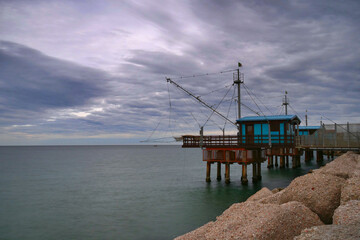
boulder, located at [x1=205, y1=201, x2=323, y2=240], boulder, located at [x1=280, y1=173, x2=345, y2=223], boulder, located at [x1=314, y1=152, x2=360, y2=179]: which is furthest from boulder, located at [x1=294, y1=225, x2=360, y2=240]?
boulder, located at [x1=314, y1=152, x2=360, y2=179]

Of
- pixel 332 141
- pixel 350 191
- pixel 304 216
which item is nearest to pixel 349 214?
pixel 304 216

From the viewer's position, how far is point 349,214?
8.03 meters

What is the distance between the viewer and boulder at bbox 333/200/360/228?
25.3 ft

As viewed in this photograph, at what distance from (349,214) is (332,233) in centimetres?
177

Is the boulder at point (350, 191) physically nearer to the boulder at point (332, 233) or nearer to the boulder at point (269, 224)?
the boulder at point (269, 224)

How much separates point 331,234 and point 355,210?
221cm

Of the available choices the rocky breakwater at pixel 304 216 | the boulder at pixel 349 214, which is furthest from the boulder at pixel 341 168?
the boulder at pixel 349 214

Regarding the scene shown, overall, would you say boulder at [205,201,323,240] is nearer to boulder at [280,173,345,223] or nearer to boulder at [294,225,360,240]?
boulder at [280,173,345,223]

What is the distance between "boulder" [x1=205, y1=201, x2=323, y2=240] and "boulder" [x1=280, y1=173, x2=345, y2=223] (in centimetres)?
120

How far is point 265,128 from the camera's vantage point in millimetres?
33375

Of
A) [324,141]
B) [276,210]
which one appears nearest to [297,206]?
[276,210]

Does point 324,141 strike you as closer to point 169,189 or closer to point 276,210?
point 169,189

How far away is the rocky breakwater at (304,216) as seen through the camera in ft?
23.9

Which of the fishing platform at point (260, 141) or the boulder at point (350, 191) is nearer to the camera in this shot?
the boulder at point (350, 191)
